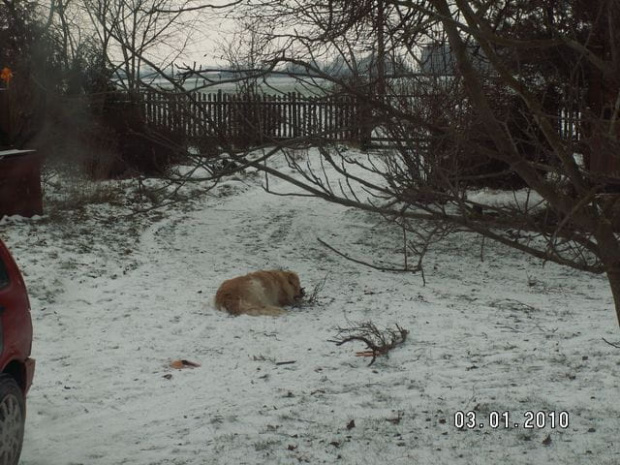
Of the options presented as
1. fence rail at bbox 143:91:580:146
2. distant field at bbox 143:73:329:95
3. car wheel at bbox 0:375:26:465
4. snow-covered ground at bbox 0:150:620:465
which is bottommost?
snow-covered ground at bbox 0:150:620:465

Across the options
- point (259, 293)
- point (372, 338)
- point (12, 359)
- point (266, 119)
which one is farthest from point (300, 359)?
point (12, 359)

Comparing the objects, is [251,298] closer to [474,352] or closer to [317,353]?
[317,353]

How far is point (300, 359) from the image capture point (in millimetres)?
7426

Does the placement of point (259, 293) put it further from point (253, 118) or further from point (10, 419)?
point (10, 419)

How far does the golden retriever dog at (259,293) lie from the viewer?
358 inches

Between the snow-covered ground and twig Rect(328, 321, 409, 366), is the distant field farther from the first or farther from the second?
twig Rect(328, 321, 409, 366)

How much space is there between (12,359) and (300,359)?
3.52 meters

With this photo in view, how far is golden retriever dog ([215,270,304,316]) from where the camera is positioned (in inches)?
358

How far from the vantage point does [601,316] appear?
931cm

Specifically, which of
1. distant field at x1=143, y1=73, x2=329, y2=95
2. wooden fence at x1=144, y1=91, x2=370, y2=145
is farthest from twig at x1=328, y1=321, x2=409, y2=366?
distant field at x1=143, y1=73, x2=329, y2=95

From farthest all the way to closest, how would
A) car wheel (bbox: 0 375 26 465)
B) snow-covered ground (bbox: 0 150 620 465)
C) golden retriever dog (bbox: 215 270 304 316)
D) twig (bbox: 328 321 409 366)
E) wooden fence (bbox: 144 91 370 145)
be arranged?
golden retriever dog (bbox: 215 270 304 316) < twig (bbox: 328 321 409 366) < snow-covered ground (bbox: 0 150 620 465) < car wheel (bbox: 0 375 26 465) < wooden fence (bbox: 144 91 370 145)

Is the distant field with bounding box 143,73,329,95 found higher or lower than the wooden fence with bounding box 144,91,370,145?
higher

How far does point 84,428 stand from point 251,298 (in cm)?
381

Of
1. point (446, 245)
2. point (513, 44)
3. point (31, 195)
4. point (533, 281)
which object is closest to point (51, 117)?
point (31, 195)
